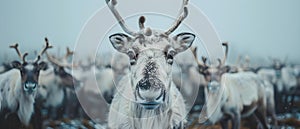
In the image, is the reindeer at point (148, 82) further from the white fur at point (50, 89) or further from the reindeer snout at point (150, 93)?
the white fur at point (50, 89)

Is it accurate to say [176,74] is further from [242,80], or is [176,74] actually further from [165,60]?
[242,80]

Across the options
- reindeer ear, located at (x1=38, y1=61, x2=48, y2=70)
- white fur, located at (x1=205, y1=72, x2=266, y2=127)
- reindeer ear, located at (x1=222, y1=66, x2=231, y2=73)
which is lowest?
white fur, located at (x1=205, y1=72, x2=266, y2=127)

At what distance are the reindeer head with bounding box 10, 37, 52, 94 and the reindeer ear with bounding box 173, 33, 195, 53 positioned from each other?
40.2 inches

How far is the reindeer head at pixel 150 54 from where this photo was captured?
2770 millimetres

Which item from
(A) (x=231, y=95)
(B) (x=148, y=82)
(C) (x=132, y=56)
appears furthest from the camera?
(A) (x=231, y=95)

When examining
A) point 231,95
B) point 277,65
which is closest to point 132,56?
point 231,95

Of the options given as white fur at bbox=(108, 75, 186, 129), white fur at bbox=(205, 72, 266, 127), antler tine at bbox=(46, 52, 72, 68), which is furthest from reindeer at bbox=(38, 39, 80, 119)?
white fur at bbox=(205, 72, 266, 127)

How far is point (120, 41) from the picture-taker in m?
2.96

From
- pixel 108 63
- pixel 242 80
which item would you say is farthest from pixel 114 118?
pixel 242 80

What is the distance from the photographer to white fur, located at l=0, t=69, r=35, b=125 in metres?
3.14

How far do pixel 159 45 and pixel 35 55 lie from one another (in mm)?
966

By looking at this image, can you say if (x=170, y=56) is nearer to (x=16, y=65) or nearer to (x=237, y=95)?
(x=237, y=95)

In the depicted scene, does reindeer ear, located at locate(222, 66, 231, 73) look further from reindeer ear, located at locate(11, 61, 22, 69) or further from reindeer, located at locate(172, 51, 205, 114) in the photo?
reindeer ear, located at locate(11, 61, 22, 69)

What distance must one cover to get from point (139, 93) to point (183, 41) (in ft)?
1.72
